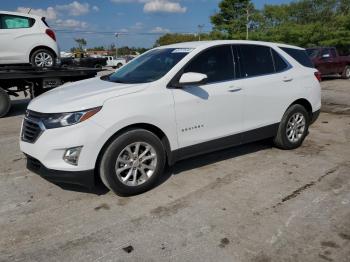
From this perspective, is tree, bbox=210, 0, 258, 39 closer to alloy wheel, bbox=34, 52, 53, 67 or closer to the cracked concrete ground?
alloy wheel, bbox=34, 52, 53, 67

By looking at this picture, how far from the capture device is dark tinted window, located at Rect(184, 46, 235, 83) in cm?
474

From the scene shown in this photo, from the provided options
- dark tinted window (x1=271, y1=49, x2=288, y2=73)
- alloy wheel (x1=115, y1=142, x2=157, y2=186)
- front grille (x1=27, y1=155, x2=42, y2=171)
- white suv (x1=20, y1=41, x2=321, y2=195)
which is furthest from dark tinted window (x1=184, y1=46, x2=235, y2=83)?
front grille (x1=27, y1=155, x2=42, y2=171)

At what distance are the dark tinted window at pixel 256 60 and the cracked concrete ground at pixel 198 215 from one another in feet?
4.18

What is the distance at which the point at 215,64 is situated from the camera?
4.92 m

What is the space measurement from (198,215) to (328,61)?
14.8 m

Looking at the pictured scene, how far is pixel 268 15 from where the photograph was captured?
61.0 metres

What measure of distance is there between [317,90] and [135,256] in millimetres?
4368

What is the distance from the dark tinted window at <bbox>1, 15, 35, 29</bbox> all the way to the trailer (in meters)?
1.09

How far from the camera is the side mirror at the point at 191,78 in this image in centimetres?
434

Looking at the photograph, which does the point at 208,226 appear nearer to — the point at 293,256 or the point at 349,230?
the point at 293,256

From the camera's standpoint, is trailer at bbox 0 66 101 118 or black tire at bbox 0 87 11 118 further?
black tire at bbox 0 87 11 118

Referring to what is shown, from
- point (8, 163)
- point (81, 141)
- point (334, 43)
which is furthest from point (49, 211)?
point (334, 43)

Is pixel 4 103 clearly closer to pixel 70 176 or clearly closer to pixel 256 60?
pixel 70 176

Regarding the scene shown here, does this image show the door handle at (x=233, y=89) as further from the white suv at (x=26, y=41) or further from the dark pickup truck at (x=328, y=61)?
the dark pickup truck at (x=328, y=61)
